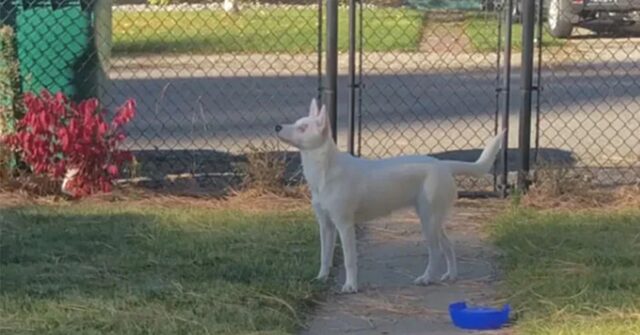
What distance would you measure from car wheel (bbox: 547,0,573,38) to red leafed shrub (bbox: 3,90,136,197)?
9.10 m

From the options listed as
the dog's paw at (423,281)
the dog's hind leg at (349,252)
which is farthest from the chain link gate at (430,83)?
the dog's hind leg at (349,252)

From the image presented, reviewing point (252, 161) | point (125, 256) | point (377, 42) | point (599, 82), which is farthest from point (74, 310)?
point (377, 42)

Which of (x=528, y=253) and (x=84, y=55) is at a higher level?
(x=84, y=55)

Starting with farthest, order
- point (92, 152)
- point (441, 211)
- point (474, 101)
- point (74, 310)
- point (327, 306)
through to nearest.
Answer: point (474, 101), point (92, 152), point (441, 211), point (327, 306), point (74, 310)

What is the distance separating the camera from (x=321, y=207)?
6523 millimetres

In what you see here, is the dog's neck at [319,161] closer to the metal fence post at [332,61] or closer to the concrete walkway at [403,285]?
the concrete walkway at [403,285]

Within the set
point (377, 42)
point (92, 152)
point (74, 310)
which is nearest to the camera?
point (74, 310)

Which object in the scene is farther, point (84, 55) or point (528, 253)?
point (84, 55)

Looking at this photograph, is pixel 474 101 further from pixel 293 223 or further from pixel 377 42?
pixel 293 223

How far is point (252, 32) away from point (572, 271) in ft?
43.1

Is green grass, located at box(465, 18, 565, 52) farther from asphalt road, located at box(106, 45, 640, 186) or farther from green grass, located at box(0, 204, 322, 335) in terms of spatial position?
green grass, located at box(0, 204, 322, 335)

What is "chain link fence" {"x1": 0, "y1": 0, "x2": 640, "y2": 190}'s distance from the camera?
9062 mm

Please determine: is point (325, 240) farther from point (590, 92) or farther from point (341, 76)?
point (341, 76)

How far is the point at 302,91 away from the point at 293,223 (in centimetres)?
678
